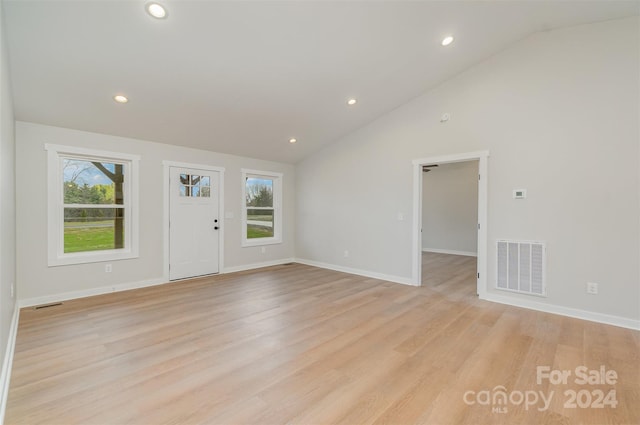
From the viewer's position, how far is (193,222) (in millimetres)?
5250

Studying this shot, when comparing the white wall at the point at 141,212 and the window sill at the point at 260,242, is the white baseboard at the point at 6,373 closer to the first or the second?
the white wall at the point at 141,212

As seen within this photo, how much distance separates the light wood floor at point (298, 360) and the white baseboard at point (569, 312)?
0.51 feet

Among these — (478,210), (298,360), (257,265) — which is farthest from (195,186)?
(478,210)

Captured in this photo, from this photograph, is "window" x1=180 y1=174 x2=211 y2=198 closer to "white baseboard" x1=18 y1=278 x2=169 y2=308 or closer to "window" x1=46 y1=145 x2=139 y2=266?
"window" x1=46 y1=145 x2=139 y2=266

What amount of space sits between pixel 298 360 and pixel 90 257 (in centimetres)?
372

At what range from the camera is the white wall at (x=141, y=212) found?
368cm

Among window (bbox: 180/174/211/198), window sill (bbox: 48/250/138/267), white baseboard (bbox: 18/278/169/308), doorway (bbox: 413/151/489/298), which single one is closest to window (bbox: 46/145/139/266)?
window sill (bbox: 48/250/138/267)

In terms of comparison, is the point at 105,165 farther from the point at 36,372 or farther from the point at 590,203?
the point at 590,203

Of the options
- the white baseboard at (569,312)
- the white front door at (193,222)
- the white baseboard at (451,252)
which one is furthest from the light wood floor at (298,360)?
the white baseboard at (451,252)

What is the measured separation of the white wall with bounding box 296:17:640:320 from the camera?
3.24 metres

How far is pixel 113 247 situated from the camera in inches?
178

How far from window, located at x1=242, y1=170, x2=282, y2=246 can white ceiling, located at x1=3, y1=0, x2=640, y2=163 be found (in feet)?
5.65

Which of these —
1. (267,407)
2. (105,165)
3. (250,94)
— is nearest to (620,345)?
(267,407)

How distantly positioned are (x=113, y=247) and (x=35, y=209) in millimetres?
1085
